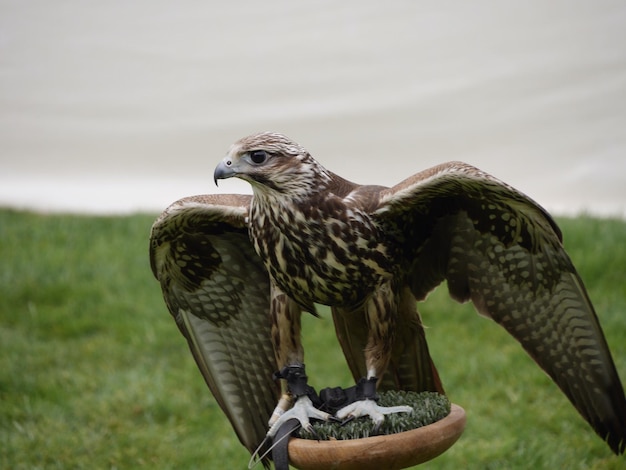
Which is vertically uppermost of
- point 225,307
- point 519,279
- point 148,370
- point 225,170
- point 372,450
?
point 225,170

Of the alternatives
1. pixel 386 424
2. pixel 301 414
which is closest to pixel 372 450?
pixel 386 424

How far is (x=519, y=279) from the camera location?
2.68m

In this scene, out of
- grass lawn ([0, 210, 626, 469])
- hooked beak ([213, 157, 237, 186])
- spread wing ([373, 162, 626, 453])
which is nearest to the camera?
hooked beak ([213, 157, 237, 186])

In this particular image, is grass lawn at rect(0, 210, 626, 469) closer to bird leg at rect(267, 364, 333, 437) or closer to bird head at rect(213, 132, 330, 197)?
bird leg at rect(267, 364, 333, 437)

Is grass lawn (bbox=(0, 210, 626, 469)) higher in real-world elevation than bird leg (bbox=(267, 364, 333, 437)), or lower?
lower

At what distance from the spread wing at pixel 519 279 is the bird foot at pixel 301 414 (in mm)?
542

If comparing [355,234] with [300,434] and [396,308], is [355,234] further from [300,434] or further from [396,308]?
[300,434]

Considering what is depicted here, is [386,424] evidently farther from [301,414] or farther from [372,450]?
[301,414]

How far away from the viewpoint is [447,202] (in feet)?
8.51

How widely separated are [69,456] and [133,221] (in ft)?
9.89

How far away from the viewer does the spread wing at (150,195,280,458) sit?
9.01ft

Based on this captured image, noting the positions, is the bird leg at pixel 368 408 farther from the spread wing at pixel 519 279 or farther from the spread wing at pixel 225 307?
the spread wing at pixel 225 307

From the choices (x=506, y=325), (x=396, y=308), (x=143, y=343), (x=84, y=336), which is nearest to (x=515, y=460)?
(x=506, y=325)

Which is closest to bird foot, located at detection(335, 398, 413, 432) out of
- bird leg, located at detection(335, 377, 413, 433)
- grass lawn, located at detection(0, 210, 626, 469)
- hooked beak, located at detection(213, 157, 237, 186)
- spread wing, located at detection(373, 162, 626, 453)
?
bird leg, located at detection(335, 377, 413, 433)
